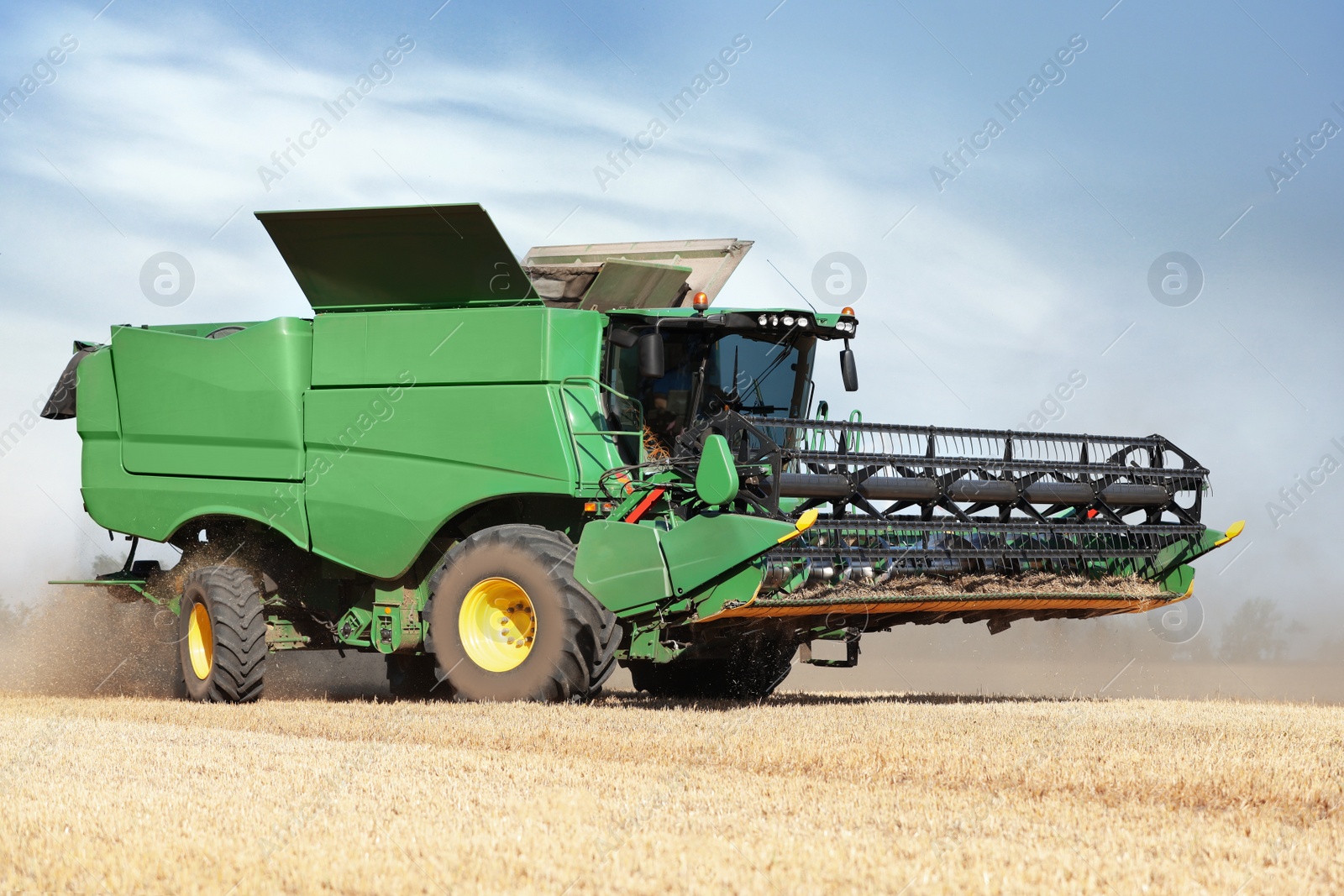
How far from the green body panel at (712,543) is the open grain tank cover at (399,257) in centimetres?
210

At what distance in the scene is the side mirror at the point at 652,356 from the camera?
8.02 metres

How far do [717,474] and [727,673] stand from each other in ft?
10.9

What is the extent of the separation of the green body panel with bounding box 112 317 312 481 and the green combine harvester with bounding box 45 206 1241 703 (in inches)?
0.9

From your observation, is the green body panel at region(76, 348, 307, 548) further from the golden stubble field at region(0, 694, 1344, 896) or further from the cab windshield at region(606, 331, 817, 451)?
the cab windshield at region(606, 331, 817, 451)

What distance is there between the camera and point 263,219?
348 inches

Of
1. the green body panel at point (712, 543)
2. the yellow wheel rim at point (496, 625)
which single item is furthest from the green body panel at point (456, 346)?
the green body panel at point (712, 543)

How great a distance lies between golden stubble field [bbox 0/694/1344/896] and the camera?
A: 12.1 ft

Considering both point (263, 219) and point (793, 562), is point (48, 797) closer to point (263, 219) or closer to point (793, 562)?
point (793, 562)

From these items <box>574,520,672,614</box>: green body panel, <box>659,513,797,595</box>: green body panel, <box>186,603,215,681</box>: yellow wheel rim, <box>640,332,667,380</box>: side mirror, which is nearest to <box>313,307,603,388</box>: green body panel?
<box>640,332,667,380</box>: side mirror

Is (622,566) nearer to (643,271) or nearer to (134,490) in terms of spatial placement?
(643,271)

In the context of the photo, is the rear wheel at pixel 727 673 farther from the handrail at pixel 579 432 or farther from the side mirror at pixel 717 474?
the side mirror at pixel 717 474

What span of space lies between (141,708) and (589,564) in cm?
340

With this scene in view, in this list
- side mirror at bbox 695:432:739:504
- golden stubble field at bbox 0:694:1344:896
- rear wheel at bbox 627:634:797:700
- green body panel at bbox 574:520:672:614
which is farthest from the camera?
rear wheel at bbox 627:634:797:700

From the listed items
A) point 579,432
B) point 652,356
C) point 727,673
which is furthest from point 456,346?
point 727,673
